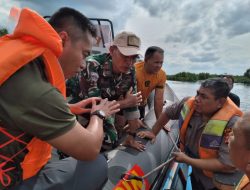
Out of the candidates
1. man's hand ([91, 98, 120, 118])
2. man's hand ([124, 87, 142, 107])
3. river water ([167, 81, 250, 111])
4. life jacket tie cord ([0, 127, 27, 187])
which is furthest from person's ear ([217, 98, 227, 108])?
river water ([167, 81, 250, 111])

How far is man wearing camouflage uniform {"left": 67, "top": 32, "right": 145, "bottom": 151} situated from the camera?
7.82 ft

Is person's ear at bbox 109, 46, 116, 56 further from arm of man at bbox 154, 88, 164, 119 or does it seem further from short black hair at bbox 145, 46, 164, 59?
arm of man at bbox 154, 88, 164, 119

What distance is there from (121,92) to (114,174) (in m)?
0.77

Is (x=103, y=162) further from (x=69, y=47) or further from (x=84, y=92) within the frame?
(x=84, y=92)

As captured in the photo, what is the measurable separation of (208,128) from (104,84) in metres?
0.89

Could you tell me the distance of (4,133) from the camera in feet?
3.83

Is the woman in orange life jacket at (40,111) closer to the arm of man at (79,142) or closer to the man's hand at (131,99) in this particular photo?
the arm of man at (79,142)

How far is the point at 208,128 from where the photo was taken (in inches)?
96.0

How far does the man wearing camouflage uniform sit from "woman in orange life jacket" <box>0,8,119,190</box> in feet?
2.86

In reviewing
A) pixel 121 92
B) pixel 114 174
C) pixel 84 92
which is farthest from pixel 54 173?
pixel 121 92

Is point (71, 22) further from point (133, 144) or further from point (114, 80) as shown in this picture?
point (133, 144)

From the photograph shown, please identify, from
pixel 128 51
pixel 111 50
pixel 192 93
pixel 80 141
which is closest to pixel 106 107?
pixel 80 141

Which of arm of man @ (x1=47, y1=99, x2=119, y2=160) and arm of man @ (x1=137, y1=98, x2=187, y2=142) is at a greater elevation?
arm of man @ (x1=47, y1=99, x2=119, y2=160)

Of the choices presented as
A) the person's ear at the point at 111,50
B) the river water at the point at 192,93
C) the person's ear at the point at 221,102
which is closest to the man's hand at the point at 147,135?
the person's ear at the point at 221,102
